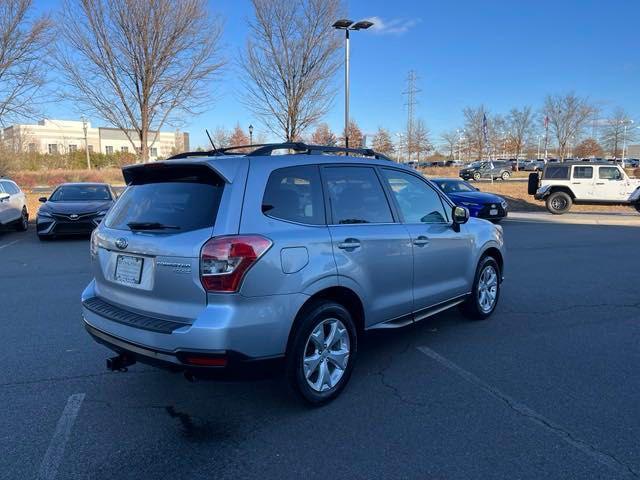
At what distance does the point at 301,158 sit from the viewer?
3.54 m

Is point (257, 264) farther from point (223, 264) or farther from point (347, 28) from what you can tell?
point (347, 28)

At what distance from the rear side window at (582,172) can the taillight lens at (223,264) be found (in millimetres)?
19303

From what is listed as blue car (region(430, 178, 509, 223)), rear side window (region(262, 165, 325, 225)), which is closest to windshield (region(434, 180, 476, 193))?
blue car (region(430, 178, 509, 223))

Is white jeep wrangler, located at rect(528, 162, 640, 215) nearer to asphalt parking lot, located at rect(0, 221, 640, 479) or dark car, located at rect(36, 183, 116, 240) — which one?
asphalt parking lot, located at rect(0, 221, 640, 479)

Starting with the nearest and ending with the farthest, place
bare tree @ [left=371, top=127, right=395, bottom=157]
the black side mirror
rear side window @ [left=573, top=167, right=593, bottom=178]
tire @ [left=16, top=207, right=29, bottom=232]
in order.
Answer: the black side mirror, tire @ [left=16, top=207, right=29, bottom=232], rear side window @ [left=573, top=167, right=593, bottom=178], bare tree @ [left=371, top=127, right=395, bottom=157]

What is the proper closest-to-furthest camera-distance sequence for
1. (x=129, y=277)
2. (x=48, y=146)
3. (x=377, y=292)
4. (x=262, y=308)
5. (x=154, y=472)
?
(x=154, y=472) < (x=262, y=308) < (x=129, y=277) < (x=377, y=292) < (x=48, y=146)

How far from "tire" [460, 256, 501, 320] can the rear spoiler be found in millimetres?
3192

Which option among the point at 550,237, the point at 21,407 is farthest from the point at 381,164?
the point at 550,237

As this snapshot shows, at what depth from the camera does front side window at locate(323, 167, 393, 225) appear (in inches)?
144

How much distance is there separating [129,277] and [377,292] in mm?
1832

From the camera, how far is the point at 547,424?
3180mm

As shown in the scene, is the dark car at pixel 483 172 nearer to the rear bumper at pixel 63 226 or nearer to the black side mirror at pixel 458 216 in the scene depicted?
the rear bumper at pixel 63 226

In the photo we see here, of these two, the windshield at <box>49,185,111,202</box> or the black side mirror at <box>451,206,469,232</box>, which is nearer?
the black side mirror at <box>451,206,469,232</box>

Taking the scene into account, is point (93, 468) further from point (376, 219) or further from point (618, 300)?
point (618, 300)
